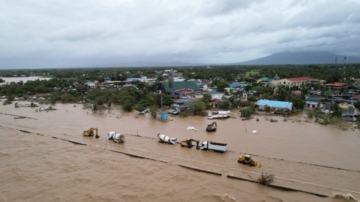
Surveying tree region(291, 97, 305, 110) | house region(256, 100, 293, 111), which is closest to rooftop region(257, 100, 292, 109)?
house region(256, 100, 293, 111)

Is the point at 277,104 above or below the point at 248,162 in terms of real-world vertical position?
above

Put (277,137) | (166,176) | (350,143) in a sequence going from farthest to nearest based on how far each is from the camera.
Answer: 1. (277,137)
2. (350,143)
3. (166,176)

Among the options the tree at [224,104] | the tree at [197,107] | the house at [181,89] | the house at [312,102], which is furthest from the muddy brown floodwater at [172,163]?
the house at [181,89]

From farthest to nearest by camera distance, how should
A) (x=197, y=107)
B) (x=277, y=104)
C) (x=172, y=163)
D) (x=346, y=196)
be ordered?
1. (x=277, y=104)
2. (x=197, y=107)
3. (x=172, y=163)
4. (x=346, y=196)

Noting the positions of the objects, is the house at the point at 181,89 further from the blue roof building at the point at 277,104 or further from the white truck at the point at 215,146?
the white truck at the point at 215,146

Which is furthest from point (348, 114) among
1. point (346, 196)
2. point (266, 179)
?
point (266, 179)

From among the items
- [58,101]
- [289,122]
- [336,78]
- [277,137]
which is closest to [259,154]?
[277,137]

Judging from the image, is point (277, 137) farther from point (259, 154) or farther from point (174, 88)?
point (174, 88)

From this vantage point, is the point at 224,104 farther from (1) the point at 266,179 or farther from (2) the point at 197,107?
(1) the point at 266,179
